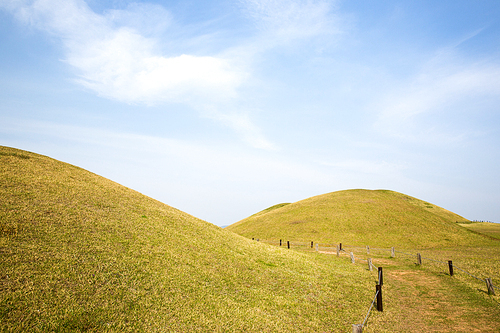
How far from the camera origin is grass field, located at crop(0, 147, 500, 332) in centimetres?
1130

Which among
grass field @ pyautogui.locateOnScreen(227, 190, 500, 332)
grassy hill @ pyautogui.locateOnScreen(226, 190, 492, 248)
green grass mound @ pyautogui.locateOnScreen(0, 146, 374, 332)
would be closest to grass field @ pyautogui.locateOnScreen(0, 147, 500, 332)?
green grass mound @ pyautogui.locateOnScreen(0, 146, 374, 332)

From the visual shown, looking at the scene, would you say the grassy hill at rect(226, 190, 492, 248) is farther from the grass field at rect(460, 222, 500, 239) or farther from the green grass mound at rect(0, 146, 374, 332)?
the green grass mound at rect(0, 146, 374, 332)

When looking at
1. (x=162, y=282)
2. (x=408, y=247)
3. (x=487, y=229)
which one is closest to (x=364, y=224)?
(x=408, y=247)

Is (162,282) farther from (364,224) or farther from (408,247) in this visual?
(364,224)

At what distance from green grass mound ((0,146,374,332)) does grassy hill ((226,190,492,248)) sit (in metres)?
36.2

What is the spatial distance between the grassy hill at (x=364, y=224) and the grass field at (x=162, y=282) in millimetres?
32449

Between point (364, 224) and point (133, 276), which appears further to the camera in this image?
point (364, 224)

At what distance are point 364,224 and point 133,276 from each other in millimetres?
63542

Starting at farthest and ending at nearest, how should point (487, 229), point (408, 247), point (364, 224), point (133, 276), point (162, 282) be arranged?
point (487, 229) < point (364, 224) < point (408, 247) < point (162, 282) < point (133, 276)

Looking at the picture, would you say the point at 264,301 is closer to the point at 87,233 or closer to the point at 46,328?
the point at 46,328

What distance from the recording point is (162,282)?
14906 millimetres

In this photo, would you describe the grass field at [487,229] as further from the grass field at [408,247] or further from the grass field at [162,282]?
the grass field at [162,282]

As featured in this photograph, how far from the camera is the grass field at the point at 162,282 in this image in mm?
11297

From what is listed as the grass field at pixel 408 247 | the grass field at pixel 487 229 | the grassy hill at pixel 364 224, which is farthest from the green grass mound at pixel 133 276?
the grass field at pixel 487 229
